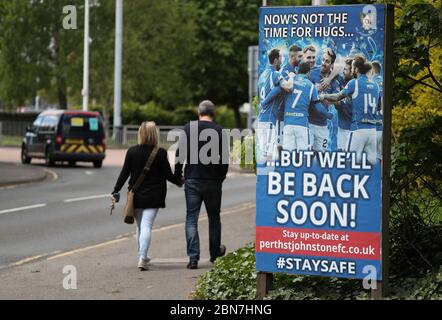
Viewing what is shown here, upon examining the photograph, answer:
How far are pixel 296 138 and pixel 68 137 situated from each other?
25560mm

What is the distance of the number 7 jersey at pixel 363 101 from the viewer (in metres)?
7.12

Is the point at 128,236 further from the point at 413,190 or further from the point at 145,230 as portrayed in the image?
the point at 413,190

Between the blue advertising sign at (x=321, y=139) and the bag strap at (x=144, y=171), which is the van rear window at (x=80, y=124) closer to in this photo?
the bag strap at (x=144, y=171)

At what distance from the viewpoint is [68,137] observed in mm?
32312

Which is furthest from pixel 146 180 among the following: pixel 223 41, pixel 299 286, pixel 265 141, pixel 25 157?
pixel 223 41

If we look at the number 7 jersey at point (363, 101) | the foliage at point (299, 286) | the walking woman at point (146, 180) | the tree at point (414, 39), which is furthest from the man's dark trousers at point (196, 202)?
the number 7 jersey at point (363, 101)

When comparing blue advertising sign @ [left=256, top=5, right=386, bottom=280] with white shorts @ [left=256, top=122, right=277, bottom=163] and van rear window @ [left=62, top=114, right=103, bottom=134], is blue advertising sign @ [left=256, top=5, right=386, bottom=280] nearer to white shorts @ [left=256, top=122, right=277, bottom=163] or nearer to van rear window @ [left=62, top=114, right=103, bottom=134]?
white shorts @ [left=256, top=122, right=277, bottom=163]

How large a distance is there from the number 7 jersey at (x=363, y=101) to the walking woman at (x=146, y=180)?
3.92 meters

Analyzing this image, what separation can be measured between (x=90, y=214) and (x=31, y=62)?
3902 centimetres

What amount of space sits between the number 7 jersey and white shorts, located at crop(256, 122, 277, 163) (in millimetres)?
630

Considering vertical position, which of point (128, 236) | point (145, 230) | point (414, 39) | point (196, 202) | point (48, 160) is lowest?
point (128, 236)

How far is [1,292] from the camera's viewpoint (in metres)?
9.02

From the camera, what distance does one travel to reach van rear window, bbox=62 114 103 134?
32406 mm
